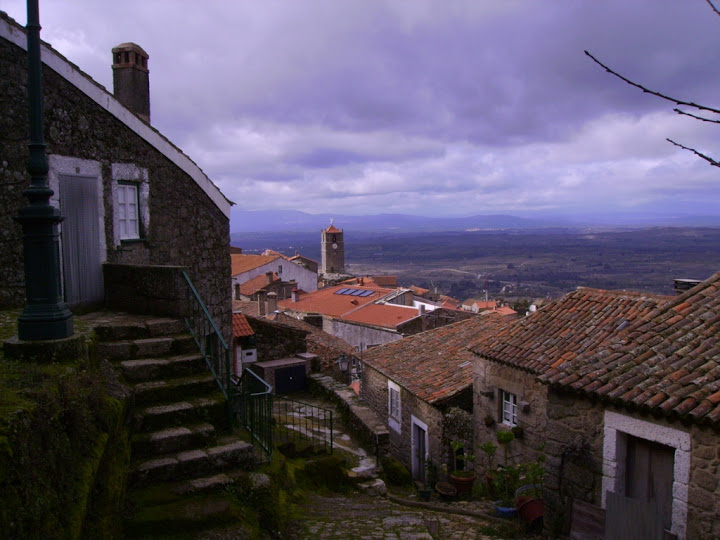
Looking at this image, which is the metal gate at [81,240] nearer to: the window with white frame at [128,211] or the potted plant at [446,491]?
the window with white frame at [128,211]

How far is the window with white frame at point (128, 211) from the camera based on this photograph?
9.66m

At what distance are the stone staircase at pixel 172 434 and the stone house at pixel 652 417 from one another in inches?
196

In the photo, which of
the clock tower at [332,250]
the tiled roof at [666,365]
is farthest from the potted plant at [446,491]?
the clock tower at [332,250]

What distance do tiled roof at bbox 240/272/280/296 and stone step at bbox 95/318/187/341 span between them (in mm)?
44550

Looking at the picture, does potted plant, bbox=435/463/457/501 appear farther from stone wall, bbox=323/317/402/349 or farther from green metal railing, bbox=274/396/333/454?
stone wall, bbox=323/317/402/349

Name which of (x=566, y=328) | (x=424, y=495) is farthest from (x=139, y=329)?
(x=566, y=328)

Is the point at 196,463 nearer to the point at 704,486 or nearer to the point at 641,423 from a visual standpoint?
the point at 641,423

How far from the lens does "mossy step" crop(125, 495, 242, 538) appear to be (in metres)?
4.73

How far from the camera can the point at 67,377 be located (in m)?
4.55

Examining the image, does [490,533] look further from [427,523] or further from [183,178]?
[183,178]

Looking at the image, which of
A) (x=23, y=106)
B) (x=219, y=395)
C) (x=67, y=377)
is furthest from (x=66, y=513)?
Answer: (x=23, y=106)

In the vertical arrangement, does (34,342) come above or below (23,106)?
below

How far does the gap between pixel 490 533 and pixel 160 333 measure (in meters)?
5.14

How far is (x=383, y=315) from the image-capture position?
41188mm
